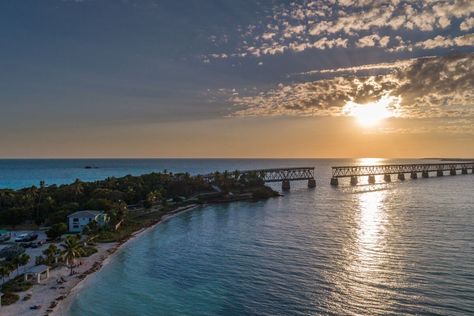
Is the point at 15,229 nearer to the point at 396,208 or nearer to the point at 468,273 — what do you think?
the point at 468,273

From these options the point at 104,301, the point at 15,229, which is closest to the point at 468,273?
the point at 104,301

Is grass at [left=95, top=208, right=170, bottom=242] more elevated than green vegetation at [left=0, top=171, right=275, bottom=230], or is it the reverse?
green vegetation at [left=0, top=171, right=275, bottom=230]

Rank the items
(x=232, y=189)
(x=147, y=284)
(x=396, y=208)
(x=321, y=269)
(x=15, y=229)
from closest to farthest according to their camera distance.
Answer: (x=147, y=284) → (x=321, y=269) → (x=15, y=229) → (x=396, y=208) → (x=232, y=189)

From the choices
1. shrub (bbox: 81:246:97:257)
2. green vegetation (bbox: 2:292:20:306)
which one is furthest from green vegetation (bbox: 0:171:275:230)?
green vegetation (bbox: 2:292:20:306)

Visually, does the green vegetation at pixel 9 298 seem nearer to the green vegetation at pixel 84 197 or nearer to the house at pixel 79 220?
the green vegetation at pixel 84 197

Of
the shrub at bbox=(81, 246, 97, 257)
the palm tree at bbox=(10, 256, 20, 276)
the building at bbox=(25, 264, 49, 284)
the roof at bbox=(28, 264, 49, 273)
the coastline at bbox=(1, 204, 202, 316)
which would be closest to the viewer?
the coastline at bbox=(1, 204, 202, 316)

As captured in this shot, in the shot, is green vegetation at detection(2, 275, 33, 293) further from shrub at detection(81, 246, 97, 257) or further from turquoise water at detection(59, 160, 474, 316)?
shrub at detection(81, 246, 97, 257)
